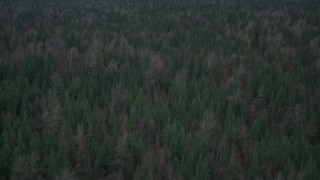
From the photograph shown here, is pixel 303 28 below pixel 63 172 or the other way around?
the other way around

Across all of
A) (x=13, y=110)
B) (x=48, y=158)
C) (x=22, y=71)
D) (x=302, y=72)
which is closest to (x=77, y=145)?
(x=48, y=158)

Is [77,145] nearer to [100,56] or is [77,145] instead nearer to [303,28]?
[100,56]

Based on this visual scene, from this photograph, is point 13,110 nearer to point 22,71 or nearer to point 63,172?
point 22,71

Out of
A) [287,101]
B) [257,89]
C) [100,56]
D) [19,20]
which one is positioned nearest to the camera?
[287,101]

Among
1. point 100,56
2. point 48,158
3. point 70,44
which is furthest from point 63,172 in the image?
point 70,44

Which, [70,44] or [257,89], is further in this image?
[70,44]

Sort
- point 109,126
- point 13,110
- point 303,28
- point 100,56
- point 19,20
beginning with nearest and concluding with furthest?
point 109,126
point 13,110
point 100,56
point 303,28
point 19,20
